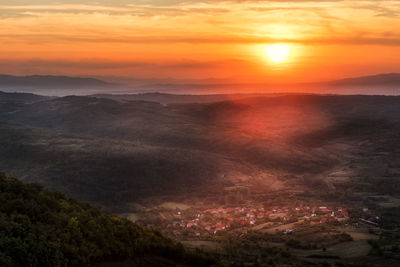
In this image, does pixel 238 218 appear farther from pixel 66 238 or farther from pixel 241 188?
pixel 66 238

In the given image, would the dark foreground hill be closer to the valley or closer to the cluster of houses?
the valley

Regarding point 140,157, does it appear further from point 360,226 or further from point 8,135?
point 360,226

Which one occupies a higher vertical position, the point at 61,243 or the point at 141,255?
the point at 61,243

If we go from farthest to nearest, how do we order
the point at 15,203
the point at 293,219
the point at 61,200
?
the point at 293,219 → the point at 61,200 → the point at 15,203

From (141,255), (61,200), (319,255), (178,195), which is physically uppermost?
(61,200)

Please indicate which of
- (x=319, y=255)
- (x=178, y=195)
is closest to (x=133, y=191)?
(x=178, y=195)
